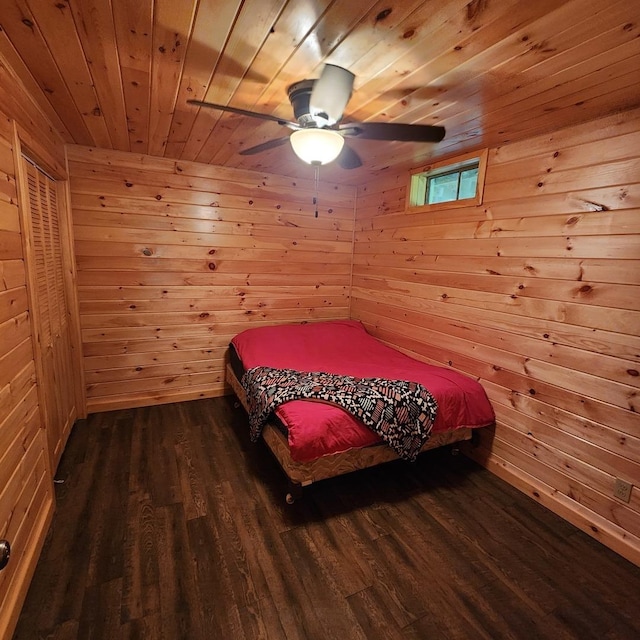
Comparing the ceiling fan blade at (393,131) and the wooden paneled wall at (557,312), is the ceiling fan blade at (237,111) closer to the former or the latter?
the ceiling fan blade at (393,131)

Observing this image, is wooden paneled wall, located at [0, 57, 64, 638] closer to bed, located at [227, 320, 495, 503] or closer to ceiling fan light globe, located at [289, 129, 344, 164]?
bed, located at [227, 320, 495, 503]

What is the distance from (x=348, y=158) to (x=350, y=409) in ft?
4.90

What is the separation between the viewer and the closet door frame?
1.63m

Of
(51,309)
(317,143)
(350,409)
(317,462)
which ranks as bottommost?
(317,462)

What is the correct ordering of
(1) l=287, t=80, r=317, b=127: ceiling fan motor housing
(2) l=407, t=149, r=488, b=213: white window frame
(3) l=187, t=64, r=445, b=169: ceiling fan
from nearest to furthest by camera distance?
1. (3) l=187, t=64, r=445, b=169: ceiling fan
2. (1) l=287, t=80, r=317, b=127: ceiling fan motor housing
3. (2) l=407, t=149, r=488, b=213: white window frame

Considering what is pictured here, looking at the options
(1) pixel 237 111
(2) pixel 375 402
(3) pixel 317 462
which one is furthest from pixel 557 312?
(1) pixel 237 111

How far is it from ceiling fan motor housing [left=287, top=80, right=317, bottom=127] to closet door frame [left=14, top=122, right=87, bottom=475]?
124 centimetres

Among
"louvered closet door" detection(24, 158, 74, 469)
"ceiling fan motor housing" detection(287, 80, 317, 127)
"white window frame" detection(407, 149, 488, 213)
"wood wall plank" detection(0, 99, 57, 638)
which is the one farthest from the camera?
"white window frame" detection(407, 149, 488, 213)

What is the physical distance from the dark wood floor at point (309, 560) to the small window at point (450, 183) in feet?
6.57

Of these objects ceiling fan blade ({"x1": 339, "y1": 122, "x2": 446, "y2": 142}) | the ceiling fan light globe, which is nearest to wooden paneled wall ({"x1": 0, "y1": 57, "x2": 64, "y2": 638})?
the ceiling fan light globe

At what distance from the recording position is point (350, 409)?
77.6 inches

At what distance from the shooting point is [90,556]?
5.41ft

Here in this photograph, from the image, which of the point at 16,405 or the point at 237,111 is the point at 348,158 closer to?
the point at 237,111

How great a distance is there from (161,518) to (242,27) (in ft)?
7.55
